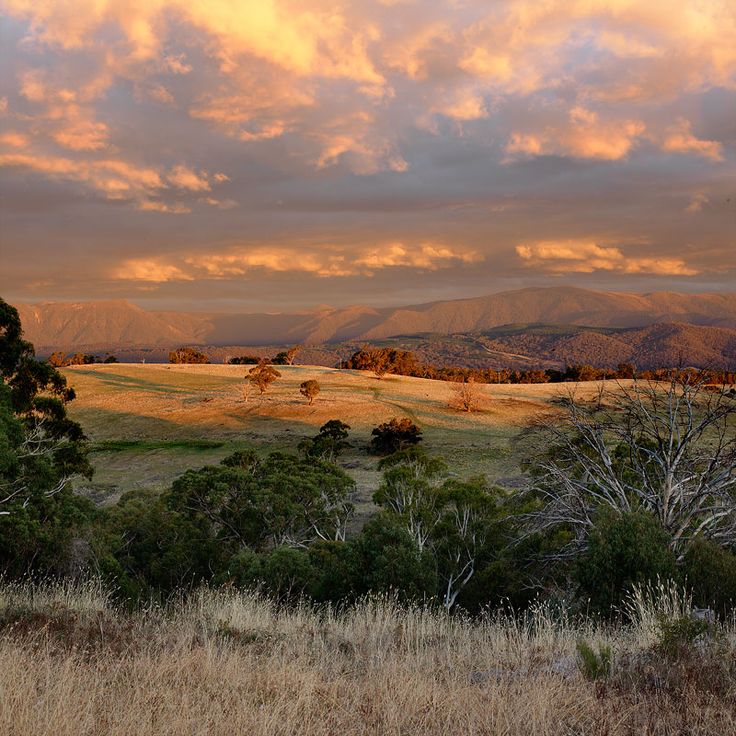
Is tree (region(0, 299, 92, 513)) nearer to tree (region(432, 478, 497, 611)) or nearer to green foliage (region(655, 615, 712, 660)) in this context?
tree (region(432, 478, 497, 611))

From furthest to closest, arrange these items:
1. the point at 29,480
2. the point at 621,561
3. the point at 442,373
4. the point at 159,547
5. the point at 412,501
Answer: the point at 442,373 → the point at 412,501 → the point at 159,547 → the point at 29,480 → the point at 621,561

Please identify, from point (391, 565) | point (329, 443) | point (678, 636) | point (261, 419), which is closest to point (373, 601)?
point (391, 565)

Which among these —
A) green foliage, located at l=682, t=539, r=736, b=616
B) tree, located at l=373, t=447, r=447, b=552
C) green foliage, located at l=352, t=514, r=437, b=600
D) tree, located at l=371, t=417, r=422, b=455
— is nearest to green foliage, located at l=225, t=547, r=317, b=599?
green foliage, located at l=352, t=514, r=437, b=600

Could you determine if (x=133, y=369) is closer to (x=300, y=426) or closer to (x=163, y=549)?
(x=300, y=426)

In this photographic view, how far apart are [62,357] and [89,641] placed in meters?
139

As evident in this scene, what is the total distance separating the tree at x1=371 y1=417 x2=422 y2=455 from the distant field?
146 cm

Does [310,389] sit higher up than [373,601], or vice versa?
[310,389]

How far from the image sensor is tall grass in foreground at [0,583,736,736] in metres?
5.26

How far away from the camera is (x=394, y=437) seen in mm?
54719

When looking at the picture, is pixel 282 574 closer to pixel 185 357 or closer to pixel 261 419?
pixel 261 419

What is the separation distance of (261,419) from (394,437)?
1965 cm

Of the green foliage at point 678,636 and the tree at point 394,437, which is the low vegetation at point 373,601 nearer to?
the green foliage at point 678,636

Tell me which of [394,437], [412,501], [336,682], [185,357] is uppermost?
[185,357]

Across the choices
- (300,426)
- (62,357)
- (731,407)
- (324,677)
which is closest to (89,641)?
(324,677)
